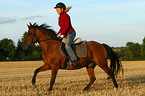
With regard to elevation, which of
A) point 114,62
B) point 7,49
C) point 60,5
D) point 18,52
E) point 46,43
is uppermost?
point 7,49

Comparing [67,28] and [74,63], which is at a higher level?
[67,28]

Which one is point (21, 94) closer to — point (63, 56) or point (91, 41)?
point (63, 56)

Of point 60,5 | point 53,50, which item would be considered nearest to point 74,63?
point 53,50

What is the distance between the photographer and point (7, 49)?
96.1m

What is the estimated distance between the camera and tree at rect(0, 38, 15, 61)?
90644 millimetres

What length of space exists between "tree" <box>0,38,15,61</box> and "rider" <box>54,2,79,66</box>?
85602mm

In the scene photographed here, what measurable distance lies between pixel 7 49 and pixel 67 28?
93.2 m

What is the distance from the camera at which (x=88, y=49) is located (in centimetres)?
838

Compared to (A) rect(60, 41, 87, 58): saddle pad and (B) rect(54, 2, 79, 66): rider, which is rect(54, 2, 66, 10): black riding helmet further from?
(A) rect(60, 41, 87, 58): saddle pad

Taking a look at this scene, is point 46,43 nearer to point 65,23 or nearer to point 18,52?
point 65,23

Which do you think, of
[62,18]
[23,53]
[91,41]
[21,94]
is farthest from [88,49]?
[23,53]

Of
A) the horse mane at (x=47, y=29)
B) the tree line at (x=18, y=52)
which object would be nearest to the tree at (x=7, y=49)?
the tree line at (x=18, y=52)

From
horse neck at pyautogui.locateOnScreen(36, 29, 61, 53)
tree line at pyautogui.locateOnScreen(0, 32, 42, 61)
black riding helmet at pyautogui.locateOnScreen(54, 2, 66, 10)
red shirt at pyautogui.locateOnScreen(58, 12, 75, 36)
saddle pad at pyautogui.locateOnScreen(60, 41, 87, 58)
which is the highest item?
tree line at pyautogui.locateOnScreen(0, 32, 42, 61)

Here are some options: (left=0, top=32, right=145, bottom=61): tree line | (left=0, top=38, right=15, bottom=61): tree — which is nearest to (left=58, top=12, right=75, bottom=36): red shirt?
(left=0, top=32, right=145, bottom=61): tree line
